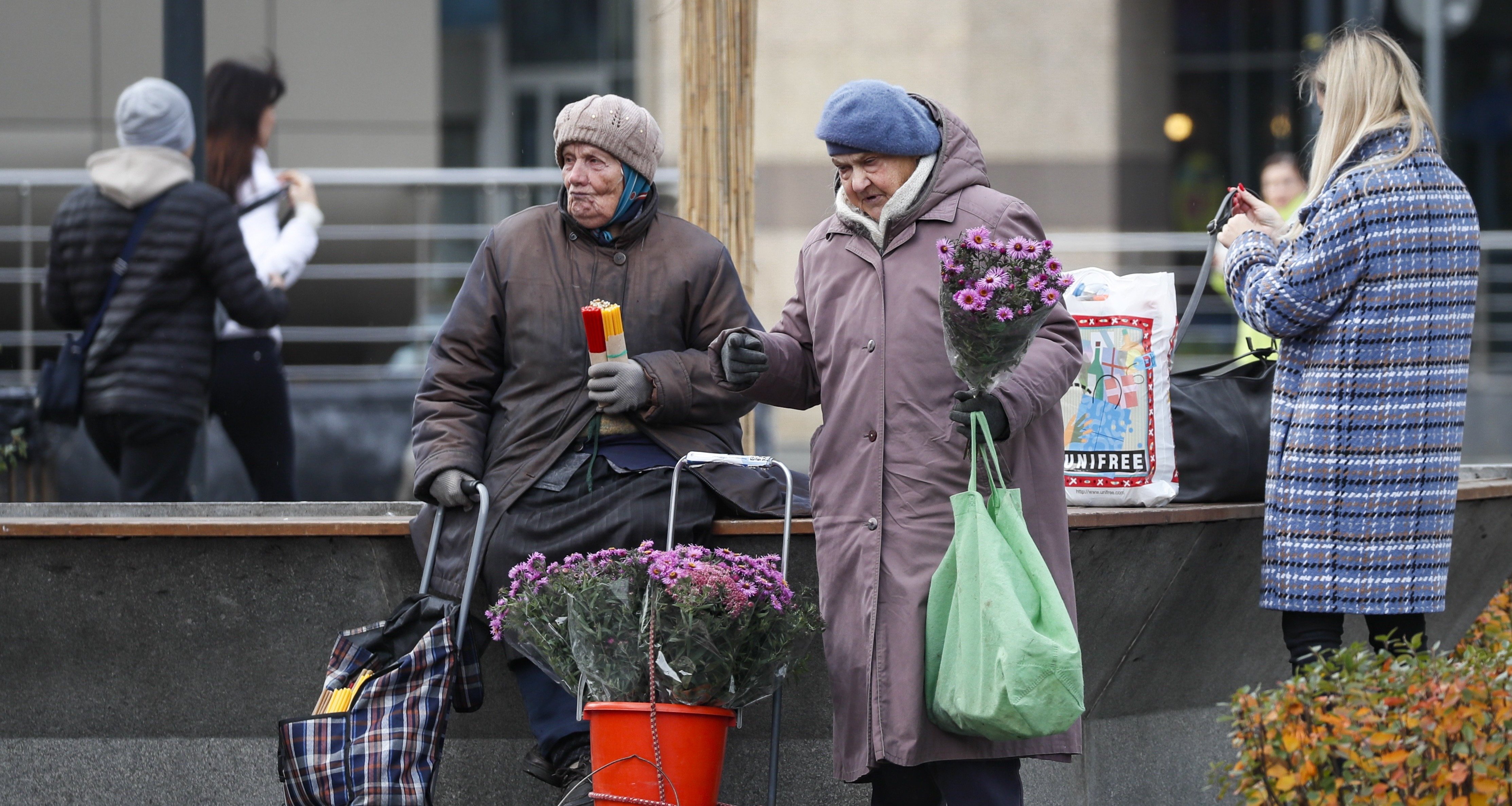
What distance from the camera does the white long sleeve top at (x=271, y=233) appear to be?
21.1 ft

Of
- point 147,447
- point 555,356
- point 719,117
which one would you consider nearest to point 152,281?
point 147,447

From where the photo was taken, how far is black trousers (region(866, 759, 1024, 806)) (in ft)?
11.2

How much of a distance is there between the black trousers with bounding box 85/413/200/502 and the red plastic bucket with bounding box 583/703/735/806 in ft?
9.24

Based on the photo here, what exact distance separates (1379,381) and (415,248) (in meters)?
8.53

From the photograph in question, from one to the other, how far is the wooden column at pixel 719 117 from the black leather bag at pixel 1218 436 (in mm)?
1350

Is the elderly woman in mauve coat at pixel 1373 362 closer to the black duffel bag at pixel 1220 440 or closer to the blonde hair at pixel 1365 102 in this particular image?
the blonde hair at pixel 1365 102

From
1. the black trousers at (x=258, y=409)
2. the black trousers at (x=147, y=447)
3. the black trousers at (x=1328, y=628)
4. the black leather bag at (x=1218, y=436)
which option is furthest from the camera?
the black trousers at (x=258, y=409)

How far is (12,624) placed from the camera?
4.20 metres

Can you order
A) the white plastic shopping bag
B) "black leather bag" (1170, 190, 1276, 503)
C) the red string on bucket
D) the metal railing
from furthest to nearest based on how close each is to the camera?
the metal railing
"black leather bag" (1170, 190, 1276, 503)
the white plastic shopping bag
the red string on bucket

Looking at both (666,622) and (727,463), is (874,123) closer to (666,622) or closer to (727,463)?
(727,463)

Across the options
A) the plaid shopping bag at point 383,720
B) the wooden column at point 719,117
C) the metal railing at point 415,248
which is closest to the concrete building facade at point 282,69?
the metal railing at point 415,248

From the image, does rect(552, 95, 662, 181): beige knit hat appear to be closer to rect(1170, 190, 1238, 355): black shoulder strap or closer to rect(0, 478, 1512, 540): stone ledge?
rect(0, 478, 1512, 540): stone ledge

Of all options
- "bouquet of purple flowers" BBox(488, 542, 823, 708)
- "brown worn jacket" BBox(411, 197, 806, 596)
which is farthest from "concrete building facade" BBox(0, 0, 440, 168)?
"bouquet of purple flowers" BBox(488, 542, 823, 708)

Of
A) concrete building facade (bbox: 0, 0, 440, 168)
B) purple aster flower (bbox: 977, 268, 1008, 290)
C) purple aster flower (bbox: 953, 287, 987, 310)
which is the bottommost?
purple aster flower (bbox: 953, 287, 987, 310)
